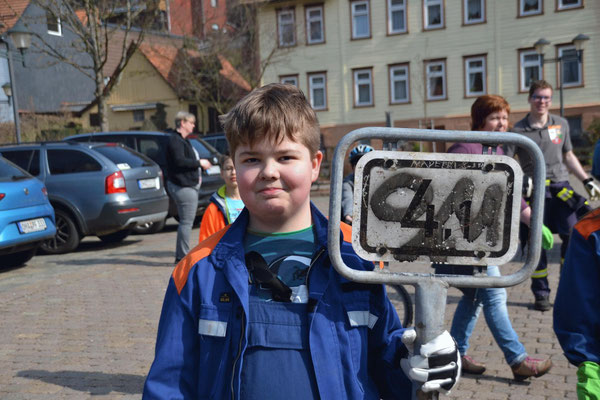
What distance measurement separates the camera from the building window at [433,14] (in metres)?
33.7

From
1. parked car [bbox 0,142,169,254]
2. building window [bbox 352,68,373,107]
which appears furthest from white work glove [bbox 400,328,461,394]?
building window [bbox 352,68,373,107]

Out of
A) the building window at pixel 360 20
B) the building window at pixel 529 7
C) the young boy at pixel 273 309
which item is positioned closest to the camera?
the young boy at pixel 273 309

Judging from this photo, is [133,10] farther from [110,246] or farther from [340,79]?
[340,79]

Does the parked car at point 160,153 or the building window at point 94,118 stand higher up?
the building window at point 94,118

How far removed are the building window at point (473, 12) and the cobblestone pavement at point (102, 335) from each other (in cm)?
2568

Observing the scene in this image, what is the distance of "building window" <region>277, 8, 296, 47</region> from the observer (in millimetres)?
35650

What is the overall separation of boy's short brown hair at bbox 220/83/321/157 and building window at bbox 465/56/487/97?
3238 cm

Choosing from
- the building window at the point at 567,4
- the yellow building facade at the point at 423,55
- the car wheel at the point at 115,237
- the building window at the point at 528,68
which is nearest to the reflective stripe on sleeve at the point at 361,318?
the car wheel at the point at 115,237

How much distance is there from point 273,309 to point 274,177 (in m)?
0.39

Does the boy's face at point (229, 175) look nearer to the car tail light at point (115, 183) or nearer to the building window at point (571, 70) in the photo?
the car tail light at point (115, 183)

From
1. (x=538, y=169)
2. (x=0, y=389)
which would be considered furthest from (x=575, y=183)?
(x=538, y=169)

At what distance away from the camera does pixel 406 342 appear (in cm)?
178

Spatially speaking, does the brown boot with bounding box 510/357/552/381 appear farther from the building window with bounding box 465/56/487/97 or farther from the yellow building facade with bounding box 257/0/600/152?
the building window with bounding box 465/56/487/97

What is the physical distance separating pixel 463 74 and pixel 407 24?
386 cm
